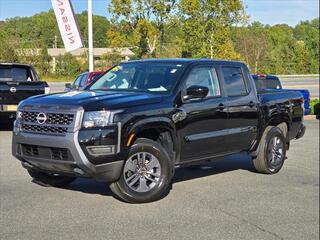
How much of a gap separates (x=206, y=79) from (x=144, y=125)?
5.01ft

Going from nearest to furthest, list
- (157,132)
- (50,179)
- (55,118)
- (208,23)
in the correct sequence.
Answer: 1. (55,118)
2. (157,132)
3. (50,179)
4. (208,23)

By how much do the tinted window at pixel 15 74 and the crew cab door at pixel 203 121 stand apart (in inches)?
288

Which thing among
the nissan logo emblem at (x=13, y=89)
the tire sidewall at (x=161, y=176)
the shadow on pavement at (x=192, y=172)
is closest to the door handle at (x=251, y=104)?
the shadow on pavement at (x=192, y=172)

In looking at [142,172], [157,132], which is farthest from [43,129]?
[157,132]

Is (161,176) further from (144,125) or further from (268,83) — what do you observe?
(268,83)

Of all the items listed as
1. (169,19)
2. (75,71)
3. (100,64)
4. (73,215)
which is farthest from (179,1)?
(75,71)

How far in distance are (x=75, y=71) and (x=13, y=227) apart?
157 ft

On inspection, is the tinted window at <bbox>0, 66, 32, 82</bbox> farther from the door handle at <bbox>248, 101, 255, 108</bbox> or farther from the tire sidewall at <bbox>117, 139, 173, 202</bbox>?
the tire sidewall at <bbox>117, 139, 173, 202</bbox>

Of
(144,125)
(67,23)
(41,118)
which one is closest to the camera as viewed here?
(41,118)

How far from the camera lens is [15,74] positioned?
13.3 m

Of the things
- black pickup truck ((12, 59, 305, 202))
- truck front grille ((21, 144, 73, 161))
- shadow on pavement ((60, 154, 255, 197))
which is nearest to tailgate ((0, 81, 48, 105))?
black pickup truck ((12, 59, 305, 202))

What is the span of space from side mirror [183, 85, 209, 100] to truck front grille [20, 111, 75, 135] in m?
1.64

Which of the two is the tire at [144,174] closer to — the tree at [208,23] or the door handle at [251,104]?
the door handle at [251,104]

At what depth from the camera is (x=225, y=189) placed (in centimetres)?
709
